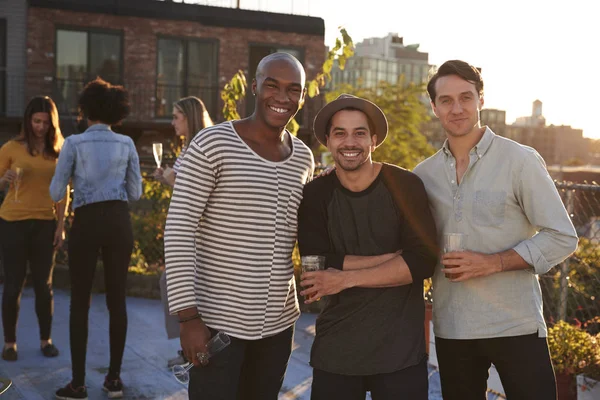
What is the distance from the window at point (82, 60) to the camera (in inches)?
754

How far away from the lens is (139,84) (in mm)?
19922

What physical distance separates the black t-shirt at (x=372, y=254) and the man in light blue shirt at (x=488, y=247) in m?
0.15

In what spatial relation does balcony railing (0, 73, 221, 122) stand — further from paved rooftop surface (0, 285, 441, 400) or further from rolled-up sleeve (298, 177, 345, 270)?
rolled-up sleeve (298, 177, 345, 270)

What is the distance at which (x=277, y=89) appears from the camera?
9.40ft

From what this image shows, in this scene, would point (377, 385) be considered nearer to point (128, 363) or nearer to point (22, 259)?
point (128, 363)

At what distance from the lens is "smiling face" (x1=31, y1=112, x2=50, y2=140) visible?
211 inches

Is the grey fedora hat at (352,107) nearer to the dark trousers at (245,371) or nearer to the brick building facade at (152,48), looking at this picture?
the dark trousers at (245,371)

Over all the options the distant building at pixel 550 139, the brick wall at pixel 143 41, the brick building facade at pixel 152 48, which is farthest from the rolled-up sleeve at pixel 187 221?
the distant building at pixel 550 139

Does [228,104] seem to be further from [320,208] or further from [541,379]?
[541,379]

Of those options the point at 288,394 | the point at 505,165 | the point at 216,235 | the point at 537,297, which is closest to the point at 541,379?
the point at 537,297

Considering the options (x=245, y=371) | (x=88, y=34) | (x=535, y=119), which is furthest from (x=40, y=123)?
(x=535, y=119)

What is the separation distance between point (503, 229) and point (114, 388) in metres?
3.01

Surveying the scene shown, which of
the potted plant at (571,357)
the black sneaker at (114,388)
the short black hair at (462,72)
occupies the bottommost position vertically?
the black sneaker at (114,388)

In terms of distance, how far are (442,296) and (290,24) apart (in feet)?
63.2
